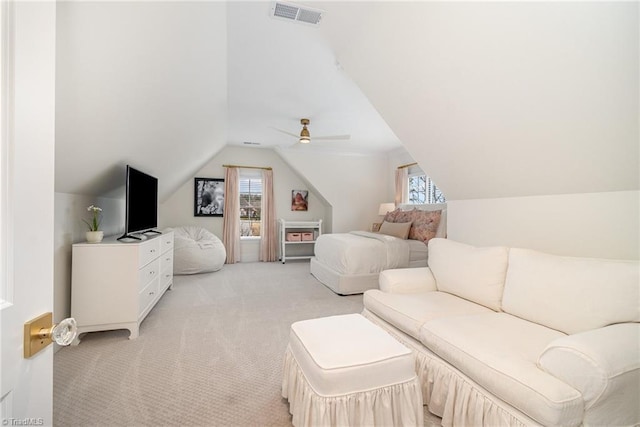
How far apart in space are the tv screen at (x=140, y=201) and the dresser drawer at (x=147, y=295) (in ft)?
1.79

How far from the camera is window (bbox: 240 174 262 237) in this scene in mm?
6207

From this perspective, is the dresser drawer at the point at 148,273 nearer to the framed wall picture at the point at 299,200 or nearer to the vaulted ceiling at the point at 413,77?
the vaulted ceiling at the point at 413,77

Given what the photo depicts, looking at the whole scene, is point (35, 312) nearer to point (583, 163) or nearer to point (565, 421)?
point (565, 421)

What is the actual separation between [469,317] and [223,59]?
269 centimetres

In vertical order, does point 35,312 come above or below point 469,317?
above

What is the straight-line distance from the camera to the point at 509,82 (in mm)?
1604

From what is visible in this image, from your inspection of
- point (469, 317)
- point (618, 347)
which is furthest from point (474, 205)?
point (618, 347)

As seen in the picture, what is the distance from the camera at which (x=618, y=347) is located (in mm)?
1085

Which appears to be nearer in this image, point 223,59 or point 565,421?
point 565,421

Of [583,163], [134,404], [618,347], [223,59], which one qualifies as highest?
[223,59]

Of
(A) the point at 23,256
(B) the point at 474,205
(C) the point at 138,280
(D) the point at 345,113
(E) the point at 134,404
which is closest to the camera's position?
(A) the point at 23,256

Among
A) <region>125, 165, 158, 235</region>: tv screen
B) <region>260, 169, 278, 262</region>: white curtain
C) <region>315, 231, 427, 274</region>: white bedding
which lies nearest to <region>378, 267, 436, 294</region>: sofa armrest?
<region>315, 231, 427, 274</region>: white bedding

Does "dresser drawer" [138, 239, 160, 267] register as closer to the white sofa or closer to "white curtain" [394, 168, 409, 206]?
the white sofa

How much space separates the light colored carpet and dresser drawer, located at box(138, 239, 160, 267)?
60 centimetres
